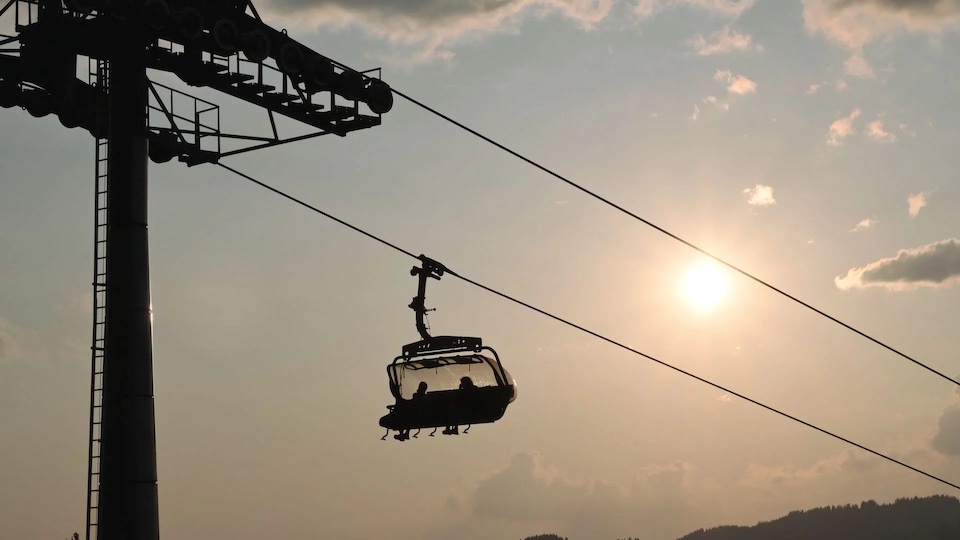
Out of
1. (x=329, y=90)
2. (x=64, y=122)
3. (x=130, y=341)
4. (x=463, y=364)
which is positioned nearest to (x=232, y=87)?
(x=329, y=90)

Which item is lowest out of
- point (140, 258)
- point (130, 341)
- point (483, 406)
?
point (483, 406)

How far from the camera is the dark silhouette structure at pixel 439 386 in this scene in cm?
2239

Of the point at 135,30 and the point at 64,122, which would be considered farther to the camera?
the point at 64,122

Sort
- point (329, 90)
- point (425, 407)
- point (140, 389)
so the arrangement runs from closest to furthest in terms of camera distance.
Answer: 1. point (140, 389)
2. point (425, 407)
3. point (329, 90)

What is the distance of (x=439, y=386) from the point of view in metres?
22.5

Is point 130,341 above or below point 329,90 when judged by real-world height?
below

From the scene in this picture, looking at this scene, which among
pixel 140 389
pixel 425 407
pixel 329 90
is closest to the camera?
pixel 140 389

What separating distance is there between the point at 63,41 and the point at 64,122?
3.14m

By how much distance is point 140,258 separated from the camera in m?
21.4

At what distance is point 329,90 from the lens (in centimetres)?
2427

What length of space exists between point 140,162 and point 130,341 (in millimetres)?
3312

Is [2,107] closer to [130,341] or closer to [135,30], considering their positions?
[135,30]

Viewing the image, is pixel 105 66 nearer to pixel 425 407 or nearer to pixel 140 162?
pixel 140 162

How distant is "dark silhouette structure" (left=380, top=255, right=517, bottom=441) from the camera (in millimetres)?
22391
